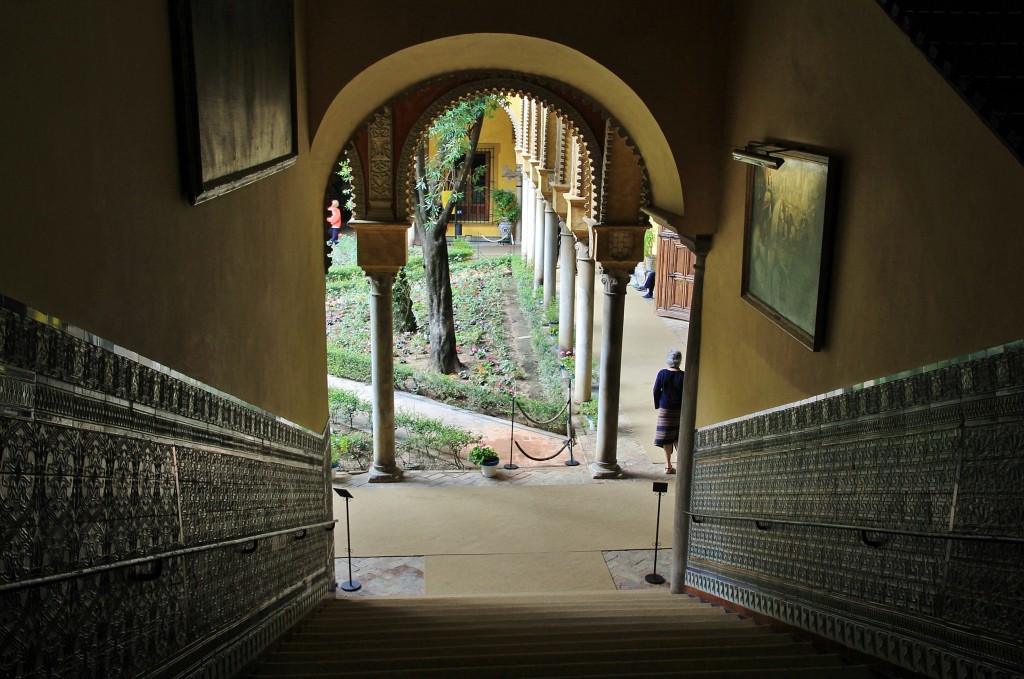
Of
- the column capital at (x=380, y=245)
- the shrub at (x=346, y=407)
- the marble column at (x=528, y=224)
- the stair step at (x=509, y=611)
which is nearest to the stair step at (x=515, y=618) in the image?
the stair step at (x=509, y=611)

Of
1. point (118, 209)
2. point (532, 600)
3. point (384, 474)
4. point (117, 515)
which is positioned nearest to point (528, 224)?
point (384, 474)

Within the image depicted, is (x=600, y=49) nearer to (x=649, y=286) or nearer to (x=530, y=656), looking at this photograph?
(x=530, y=656)

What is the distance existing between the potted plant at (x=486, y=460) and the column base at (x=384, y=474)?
81 cm

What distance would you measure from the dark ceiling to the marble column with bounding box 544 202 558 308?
14050mm

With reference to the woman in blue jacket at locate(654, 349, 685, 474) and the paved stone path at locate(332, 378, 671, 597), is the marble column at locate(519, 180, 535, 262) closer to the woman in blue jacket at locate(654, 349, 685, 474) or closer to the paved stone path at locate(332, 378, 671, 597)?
the paved stone path at locate(332, 378, 671, 597)

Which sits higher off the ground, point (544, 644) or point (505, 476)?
point (544, 644)

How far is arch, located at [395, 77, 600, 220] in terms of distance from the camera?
A: 8.70 metres

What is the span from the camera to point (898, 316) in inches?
139

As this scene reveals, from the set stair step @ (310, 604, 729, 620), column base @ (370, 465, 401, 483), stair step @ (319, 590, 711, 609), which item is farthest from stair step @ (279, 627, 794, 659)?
column base @ (370, 465, 401, 483)

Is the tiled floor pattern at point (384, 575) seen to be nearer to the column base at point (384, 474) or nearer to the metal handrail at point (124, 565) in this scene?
the column base at point (384, 474)

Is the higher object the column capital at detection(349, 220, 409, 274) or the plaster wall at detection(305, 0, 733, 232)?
the plaster wall at detection(305, 0, 733, 232)

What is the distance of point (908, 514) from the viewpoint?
320cm

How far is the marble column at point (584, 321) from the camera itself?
12844 mm

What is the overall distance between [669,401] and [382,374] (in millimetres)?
2968
